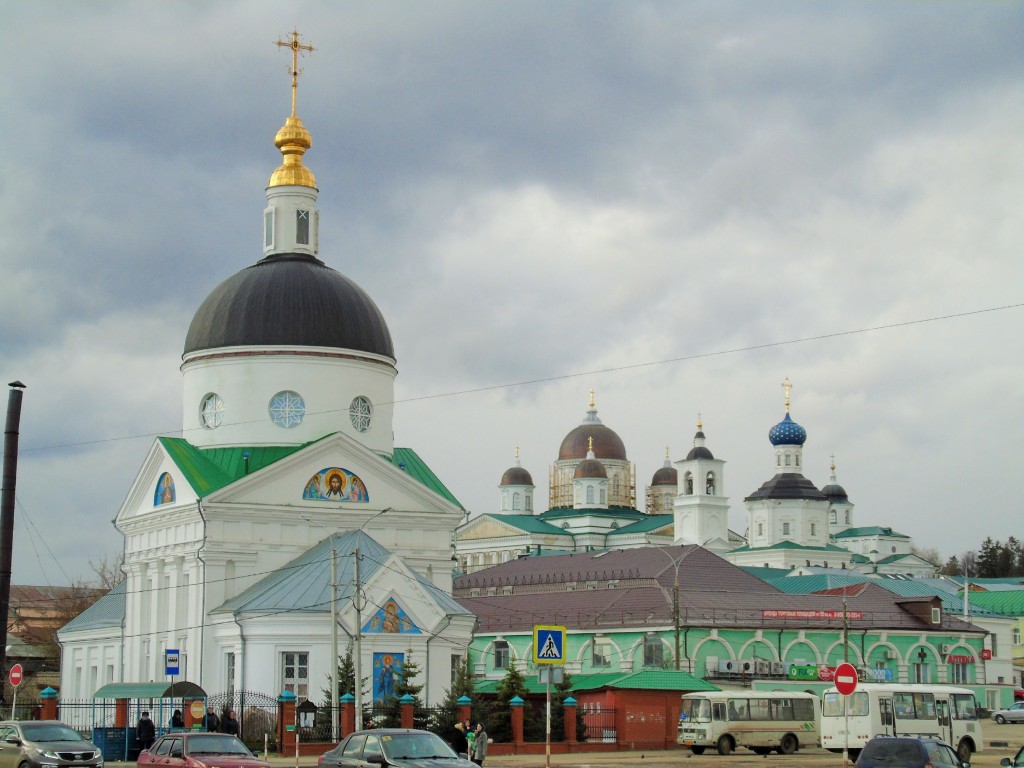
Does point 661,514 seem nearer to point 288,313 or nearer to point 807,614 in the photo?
point 807,614

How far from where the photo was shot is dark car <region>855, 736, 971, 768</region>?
23.2m

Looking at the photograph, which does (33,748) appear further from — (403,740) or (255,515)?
(255,515)

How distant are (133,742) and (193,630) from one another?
38.7 feet

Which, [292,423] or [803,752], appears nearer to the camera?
[803,752]

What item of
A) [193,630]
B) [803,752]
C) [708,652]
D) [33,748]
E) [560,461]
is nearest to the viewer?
[33,748]

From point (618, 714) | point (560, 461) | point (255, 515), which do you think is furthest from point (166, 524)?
point (560, 461)

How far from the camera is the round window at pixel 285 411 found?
52.8 m

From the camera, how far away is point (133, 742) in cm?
3831

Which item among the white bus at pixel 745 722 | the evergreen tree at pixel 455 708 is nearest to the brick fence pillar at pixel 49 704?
the evergreen tree at pixel 455 708

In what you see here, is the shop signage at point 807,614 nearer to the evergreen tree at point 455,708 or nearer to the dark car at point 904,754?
the evergreen tree at point 455,708

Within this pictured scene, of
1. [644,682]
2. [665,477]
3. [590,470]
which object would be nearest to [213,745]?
[644,682]

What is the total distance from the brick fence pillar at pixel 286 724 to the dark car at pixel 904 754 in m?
18.4

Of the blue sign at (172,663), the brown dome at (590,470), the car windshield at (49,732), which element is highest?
the brown dome at (590,470)

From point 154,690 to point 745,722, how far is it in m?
15.5
